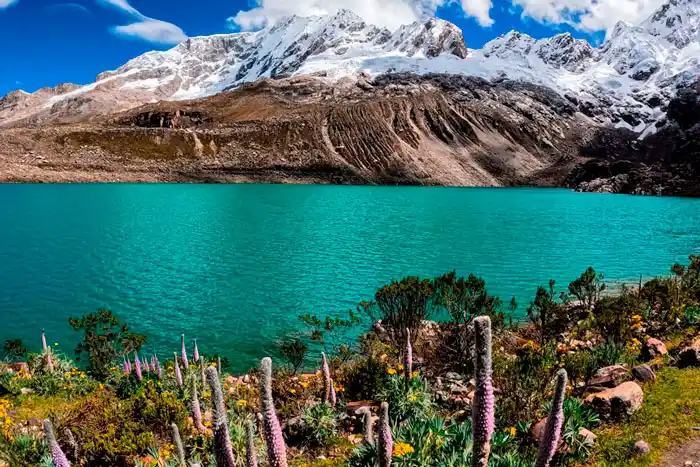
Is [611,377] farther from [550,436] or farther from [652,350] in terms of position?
[550,436]

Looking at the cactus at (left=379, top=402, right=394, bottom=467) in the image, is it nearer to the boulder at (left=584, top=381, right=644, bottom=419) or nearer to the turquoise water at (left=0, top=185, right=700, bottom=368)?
the boulder at (left=584, top=381, right=644, bottom=419)

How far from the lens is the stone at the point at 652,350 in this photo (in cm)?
1432

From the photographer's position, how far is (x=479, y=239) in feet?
160

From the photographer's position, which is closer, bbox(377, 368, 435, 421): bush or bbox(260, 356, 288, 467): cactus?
bbox(260, 356, 288, 467): cactus

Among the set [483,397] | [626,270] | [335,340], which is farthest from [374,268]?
[483,397]

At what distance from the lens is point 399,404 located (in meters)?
10.9

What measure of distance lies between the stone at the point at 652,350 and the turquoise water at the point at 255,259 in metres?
12.5

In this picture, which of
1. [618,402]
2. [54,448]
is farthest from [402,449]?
[618,402]

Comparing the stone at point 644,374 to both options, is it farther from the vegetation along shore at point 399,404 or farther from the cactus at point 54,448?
the cactus at point 54,448

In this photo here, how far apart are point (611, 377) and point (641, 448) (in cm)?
344

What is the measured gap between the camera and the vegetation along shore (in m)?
7.42

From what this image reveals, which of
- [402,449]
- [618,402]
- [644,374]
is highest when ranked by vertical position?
[644,374]

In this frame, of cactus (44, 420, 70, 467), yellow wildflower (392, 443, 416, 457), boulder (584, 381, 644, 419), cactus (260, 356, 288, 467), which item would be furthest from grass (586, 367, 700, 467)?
cactus (44, 420, 70, 467)

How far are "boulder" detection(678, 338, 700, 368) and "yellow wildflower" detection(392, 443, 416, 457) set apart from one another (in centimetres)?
981
